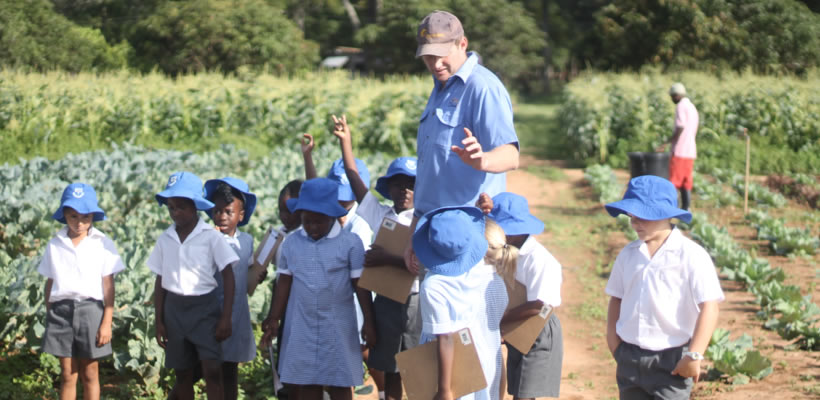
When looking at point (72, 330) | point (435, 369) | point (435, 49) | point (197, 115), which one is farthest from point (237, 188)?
point (197, 115)

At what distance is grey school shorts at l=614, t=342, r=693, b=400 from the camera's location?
3.63 meters

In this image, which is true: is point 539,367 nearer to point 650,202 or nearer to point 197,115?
point 650,202

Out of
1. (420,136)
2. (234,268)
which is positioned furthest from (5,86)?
(420,136)

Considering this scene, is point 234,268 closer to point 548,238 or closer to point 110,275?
point 110,275

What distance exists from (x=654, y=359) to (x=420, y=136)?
1.40 metres

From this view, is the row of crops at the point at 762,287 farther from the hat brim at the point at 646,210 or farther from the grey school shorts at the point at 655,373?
the hat brim at the point at 646,210

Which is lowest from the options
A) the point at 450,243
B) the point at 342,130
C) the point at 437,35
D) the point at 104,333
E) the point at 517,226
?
the point at 104,333

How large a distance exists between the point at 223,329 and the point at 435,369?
1.55 meters

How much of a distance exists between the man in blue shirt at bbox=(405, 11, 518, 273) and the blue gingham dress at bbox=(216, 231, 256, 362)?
1.35m

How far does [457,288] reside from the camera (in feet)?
11.5

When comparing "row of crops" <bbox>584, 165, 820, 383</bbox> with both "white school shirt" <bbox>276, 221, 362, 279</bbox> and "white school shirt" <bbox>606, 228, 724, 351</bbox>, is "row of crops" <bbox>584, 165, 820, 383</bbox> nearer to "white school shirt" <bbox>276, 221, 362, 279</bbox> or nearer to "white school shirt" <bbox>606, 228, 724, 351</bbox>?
"white school shirt" <bbox>606, 228, 724, 351</bbox>

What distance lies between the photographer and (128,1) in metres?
36.2

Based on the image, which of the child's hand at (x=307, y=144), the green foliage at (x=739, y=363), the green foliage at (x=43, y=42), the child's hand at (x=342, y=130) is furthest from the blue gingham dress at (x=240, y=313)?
the green foliage at (x=43, y=42)

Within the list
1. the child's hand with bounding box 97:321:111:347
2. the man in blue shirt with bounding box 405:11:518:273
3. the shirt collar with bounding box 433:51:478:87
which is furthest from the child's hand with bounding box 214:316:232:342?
the shirt collar with bounding box 433:51:478:87
